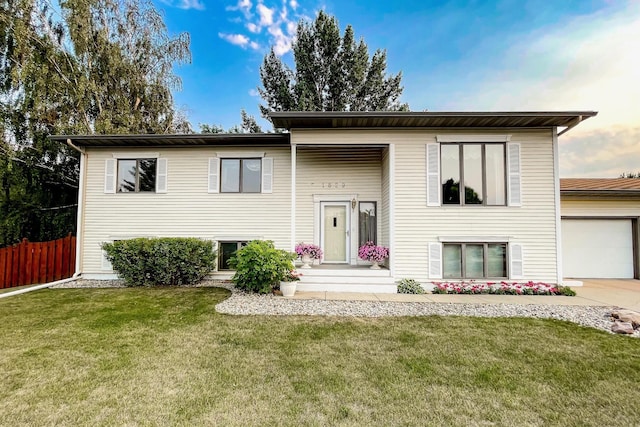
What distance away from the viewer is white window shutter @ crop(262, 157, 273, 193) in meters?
8.45

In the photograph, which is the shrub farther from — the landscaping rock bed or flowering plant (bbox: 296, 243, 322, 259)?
flowering plant (bbox: 296, 243, 322, 259)

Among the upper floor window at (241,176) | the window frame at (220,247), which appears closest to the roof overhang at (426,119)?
the upper floor window at (241,176)

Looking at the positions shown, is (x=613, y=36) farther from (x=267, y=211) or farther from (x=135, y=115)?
(x=135, y=115)

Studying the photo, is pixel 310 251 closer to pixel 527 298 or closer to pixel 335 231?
pixel 335 231

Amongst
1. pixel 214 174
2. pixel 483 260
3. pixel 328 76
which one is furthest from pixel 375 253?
pixel 328 76

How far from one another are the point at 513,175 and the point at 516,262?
2.11 meters

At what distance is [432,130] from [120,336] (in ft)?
24.5

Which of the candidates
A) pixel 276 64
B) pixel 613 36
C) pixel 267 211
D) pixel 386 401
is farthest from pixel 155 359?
pixel 276 64

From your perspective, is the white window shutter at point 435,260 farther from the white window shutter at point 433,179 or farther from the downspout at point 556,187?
the downspout at point 556,187

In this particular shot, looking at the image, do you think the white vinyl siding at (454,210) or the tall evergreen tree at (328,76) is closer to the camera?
the white vinyl siding at (454,210)

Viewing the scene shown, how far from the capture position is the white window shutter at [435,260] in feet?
23.9

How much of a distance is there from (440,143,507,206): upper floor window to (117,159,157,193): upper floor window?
801 cm

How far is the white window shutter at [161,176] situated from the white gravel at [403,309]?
4325 millimetres

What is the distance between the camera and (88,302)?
5.92m
